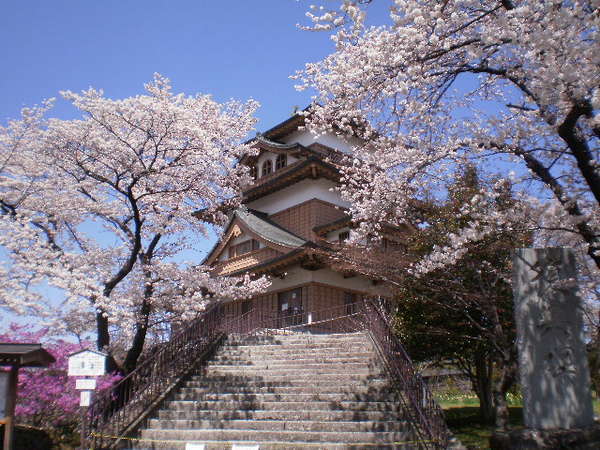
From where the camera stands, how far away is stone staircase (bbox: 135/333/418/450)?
8.97 m

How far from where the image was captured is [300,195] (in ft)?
77.3

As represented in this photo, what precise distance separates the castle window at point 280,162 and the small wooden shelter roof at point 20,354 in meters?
17.4

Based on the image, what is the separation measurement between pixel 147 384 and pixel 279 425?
3607 millimetres

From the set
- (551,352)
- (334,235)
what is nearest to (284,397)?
(551,352)

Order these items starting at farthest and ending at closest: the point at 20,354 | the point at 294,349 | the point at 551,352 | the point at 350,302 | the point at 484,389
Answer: the point at 350,302 → the point at 484,389 → the point at 294,349 → the point at 20,354 → the point at 551,352

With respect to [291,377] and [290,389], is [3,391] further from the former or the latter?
[291,377]

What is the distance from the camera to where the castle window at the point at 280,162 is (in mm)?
25641

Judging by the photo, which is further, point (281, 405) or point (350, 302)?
point (350, 302)

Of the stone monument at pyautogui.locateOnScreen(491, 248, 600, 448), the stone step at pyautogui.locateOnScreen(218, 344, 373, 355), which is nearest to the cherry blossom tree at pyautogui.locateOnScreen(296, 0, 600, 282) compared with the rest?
the stone monument at pyautogui.locateOnScreen(491, 248, 600, 448)

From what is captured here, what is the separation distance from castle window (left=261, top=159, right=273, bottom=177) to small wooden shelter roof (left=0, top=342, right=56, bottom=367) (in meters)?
17.9

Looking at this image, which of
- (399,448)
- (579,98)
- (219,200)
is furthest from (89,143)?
(579,98)

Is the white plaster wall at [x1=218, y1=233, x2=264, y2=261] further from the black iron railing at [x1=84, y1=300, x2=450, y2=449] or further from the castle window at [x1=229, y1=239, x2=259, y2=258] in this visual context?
the black iron railing at [x1=84, y1=300, x2=450, y2=449]

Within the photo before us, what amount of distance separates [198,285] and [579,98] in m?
11.6

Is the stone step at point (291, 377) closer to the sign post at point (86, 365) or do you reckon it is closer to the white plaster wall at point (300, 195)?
the sign post at point (86, 365)
